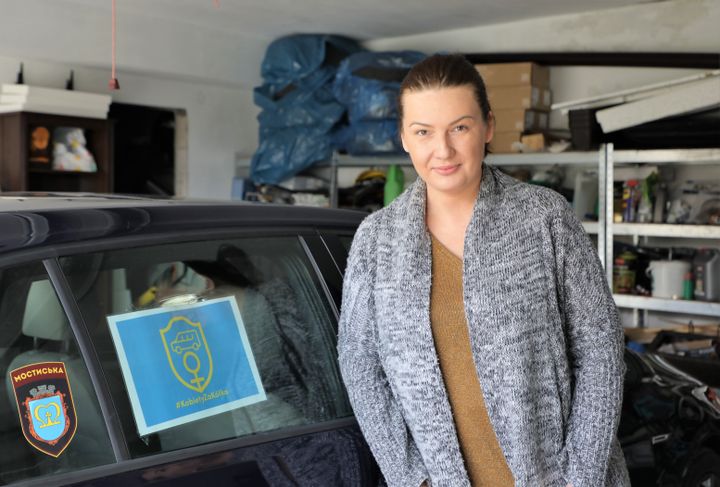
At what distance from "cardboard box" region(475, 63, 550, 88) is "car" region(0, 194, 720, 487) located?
4699 mm

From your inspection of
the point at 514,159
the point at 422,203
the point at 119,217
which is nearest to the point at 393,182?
the point at 514,159

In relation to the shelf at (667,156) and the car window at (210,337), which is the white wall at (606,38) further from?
the car window at (210,337)

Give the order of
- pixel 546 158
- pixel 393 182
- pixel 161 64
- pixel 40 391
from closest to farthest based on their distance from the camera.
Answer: pixel 40 391 → pixel 546 158 → pixel 393 182 → pixel 161 64

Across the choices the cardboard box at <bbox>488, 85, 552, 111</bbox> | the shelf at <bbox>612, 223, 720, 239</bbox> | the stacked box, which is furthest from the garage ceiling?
the shelf at <bbox>612, 223, 720, 239</bbox>

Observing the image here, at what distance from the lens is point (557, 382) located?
1.57 metres

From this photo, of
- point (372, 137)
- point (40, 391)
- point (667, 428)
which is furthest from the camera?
point (372, 137)

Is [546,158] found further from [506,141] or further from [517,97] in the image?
[517,97]

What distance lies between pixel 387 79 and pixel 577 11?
1580mm

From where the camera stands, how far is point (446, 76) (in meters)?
1.60

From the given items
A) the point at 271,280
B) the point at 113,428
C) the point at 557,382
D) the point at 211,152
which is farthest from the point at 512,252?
the point at 211,152

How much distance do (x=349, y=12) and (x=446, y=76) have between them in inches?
208

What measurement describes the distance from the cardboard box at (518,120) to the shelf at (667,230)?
1.11 meters

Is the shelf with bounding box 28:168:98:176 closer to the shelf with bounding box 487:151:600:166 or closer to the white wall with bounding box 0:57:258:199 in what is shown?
the white wall with bounding box 0:57:258:199

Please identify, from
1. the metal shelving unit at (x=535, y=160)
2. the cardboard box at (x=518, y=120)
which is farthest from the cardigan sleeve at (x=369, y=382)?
the cardboard box at (x=518, y=120)
